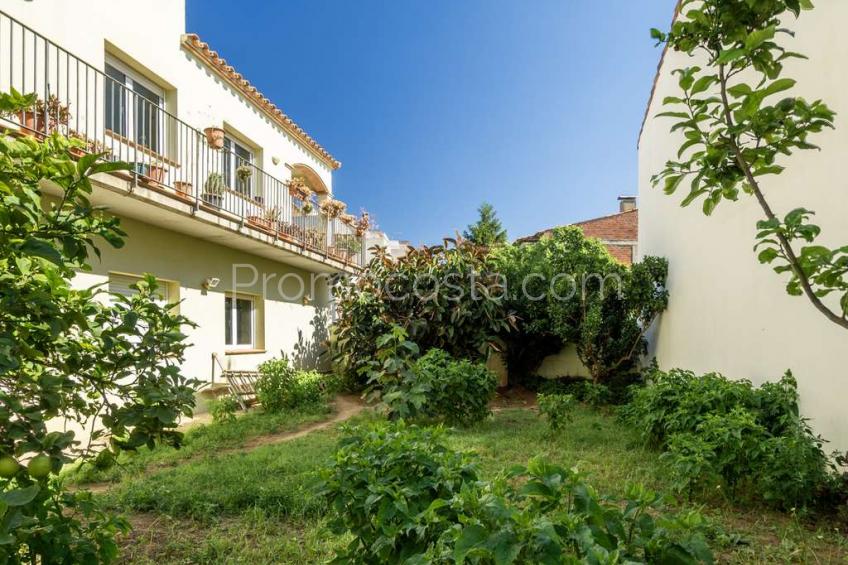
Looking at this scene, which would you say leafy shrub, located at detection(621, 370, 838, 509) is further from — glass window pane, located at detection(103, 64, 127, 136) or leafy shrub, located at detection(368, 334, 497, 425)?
glass window pane, located at detection(103, 64, 127, 136)

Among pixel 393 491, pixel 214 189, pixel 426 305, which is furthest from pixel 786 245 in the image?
pixel 214 189

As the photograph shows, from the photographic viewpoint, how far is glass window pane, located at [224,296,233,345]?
9.37 m

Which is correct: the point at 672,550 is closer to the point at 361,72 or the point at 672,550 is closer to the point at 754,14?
the point at 754,14

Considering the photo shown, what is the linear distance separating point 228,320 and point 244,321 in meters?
0.52

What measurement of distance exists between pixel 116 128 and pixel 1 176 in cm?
664

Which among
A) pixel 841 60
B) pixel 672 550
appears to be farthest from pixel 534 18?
pixel 672 550

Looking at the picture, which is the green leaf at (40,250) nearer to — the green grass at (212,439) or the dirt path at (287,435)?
the green grass at (212,439)

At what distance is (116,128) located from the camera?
7.21 meters

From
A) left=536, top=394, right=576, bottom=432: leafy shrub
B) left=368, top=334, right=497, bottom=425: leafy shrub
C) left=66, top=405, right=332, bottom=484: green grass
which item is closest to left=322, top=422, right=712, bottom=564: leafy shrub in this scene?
left=66, top=405, right=332, bottom=484: green grass

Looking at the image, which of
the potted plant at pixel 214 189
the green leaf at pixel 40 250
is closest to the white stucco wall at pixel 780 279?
the green leaf at pixel 40 250

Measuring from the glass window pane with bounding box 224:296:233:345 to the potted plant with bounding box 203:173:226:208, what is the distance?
2103 mm

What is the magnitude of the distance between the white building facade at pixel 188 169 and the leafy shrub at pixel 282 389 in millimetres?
1134

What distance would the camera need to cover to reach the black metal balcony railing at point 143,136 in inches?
214

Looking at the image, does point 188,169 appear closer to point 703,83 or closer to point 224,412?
point 224,412
